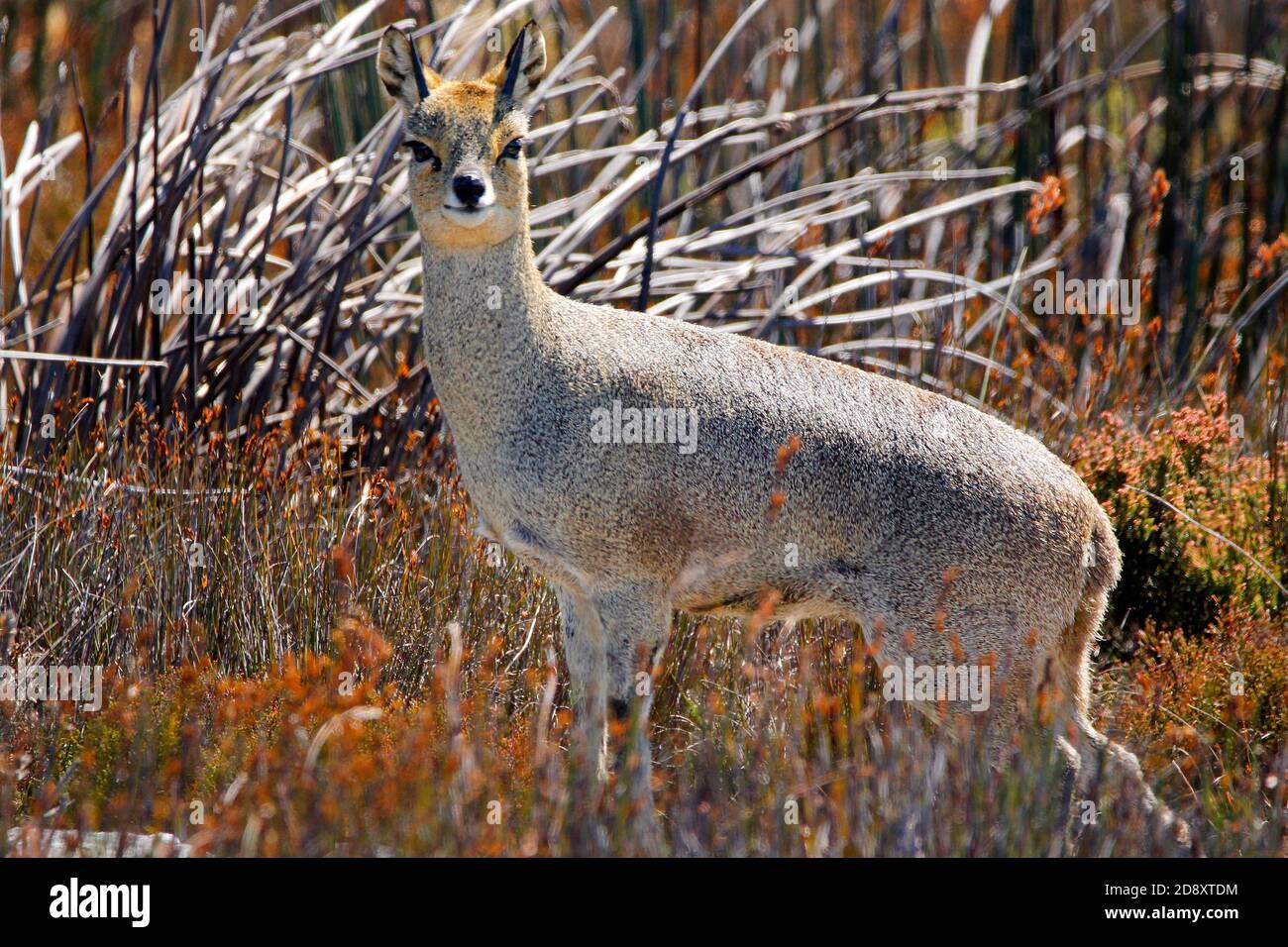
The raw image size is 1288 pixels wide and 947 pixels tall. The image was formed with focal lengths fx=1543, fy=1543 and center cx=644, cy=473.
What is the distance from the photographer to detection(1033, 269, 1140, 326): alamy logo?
8984mm

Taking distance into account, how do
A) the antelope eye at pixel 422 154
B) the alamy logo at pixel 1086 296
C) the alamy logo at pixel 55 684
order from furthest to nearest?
the alamy logo at pixel 1086 296 → the alamy logo at pixel 55 684 → the antelope eye at pixel 422 154

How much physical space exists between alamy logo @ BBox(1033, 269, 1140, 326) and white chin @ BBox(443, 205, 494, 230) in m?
4.71

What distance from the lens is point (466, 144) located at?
16.6 ft

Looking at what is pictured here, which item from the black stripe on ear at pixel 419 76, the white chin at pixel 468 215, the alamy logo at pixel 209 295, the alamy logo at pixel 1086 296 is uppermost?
the alamy logo at pixel 1086 296

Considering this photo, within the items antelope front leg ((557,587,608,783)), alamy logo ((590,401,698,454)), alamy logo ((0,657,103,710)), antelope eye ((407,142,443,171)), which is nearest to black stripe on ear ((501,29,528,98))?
antelope eye ((407,142,443,171))

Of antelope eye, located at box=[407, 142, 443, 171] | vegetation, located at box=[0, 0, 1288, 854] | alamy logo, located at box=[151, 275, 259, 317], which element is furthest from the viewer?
alamy logo, located at box=[151, 275, 259, 317]

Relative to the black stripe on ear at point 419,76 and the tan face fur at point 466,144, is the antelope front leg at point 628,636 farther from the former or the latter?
the black stripe on ear at point 419,76

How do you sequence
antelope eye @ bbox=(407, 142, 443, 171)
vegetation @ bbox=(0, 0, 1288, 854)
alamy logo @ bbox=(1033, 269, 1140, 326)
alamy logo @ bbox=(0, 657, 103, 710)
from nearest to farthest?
vegetation @ bbox=(0, 0, 1288, 854) < antelope eye @ bbox=(407, 142, 443, 171) < alamy logo @ bbox=(0, 657, 103, 710) < alamy logo @ bbox=(1033, 269, 1140, 326)

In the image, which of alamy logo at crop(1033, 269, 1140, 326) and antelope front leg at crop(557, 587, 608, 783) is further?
alamy logo at crop(1033, 269, 1140, 326)

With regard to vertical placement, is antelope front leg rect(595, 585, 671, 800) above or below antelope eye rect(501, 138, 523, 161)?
below

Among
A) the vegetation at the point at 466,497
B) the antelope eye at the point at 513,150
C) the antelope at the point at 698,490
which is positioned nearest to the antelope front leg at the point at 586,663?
the antelope at the point at 698,490

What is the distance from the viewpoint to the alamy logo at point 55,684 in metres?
5.63

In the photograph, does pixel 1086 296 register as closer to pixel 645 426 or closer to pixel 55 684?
pixel 645 426

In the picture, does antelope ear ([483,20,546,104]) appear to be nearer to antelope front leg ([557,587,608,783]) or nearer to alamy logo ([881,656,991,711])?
antelope front leg ([557,587,608,783])
